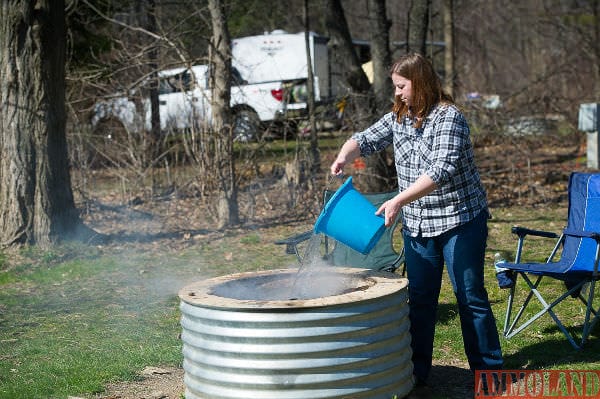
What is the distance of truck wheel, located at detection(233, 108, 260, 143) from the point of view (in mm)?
9695

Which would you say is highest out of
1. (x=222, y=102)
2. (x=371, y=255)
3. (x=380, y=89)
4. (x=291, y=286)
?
(x=380, y=89)

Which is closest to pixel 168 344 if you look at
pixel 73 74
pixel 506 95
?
pixel 73 74

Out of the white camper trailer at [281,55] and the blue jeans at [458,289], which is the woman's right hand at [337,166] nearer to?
the blue jeans at [458,289]

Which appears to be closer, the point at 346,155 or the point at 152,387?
the point at 346,155

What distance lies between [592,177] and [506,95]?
6.27 m

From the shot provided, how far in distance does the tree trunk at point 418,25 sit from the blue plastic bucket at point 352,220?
815 cm

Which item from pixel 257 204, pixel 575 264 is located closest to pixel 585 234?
pixel 575 264

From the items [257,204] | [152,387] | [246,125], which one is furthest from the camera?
[257,204]

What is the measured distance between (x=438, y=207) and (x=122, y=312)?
315 centimetres

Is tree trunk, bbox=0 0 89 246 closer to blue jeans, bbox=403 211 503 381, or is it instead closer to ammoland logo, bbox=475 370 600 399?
blue jeans, bbox=403 211 503 381

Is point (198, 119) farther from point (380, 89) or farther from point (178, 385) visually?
point (178, 385)

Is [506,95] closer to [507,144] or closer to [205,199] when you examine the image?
[507,144]

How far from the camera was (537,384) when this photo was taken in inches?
166

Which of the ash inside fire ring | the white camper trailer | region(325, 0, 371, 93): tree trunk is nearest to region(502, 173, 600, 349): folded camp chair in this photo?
the ash inside fire ring
